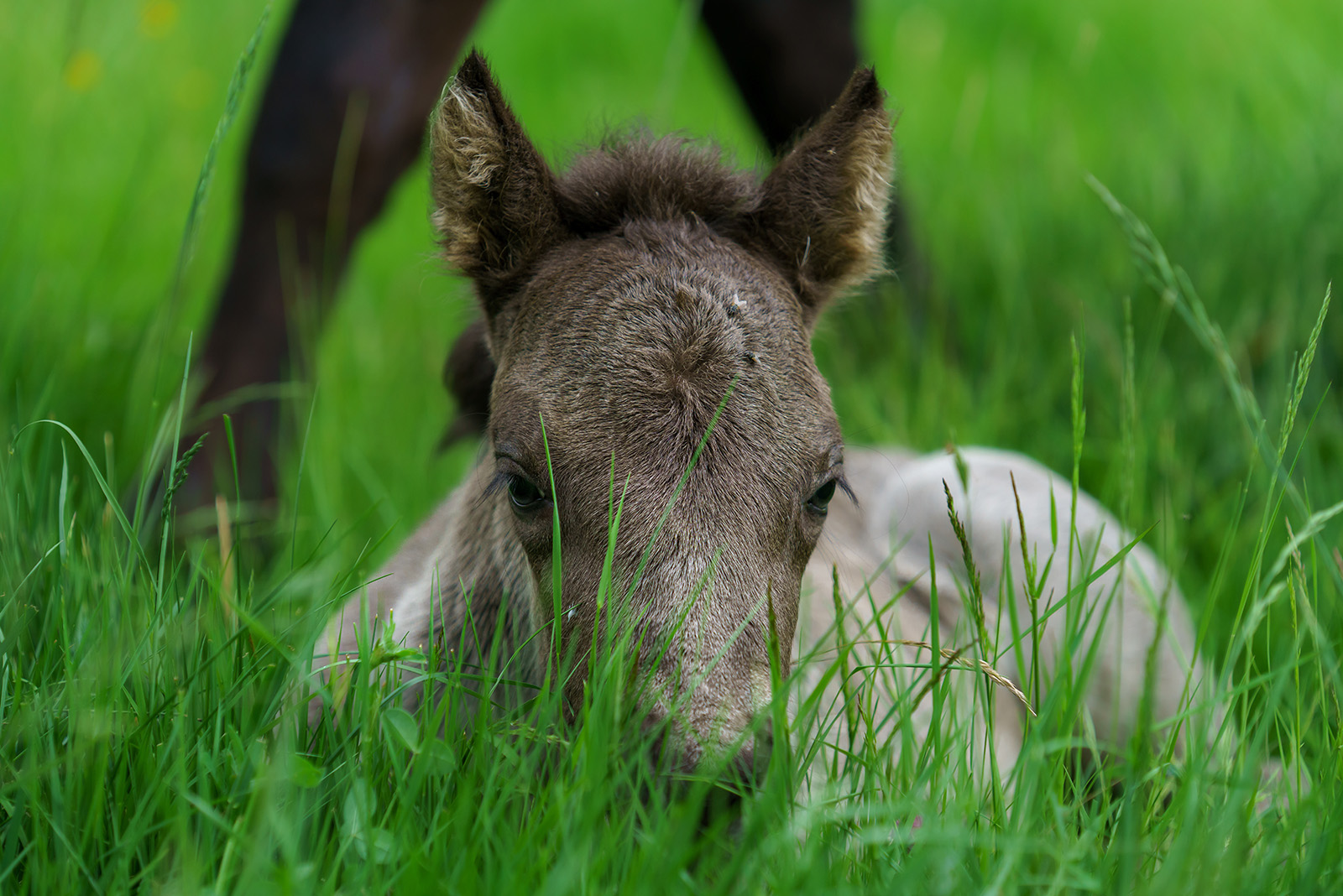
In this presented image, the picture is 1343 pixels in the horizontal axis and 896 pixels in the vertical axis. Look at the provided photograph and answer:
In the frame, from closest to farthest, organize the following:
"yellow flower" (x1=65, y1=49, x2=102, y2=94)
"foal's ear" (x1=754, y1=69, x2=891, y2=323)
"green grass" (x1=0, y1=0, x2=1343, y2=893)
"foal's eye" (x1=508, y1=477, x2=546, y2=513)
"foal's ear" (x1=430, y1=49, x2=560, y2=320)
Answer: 1. "green grass" (x1=0, y1=0, x2=1343, y2=893)
2. "foal's eye" (x1=508, y1=477, x2=546, y2=513)
3. "foal's ear" (x1=430, y1=49, x2=560, y2=320)
4. "foal's ear" (x1=754, y1=69, x2=891, y2=323)
5. "yellow flower" (x1=65, y1=49, x2=102, y2=94)

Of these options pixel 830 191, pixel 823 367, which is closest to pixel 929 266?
pixel 823 367

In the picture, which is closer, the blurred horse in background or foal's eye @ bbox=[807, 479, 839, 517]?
foal's eye @ bbox=[807, 479, 839, 517]

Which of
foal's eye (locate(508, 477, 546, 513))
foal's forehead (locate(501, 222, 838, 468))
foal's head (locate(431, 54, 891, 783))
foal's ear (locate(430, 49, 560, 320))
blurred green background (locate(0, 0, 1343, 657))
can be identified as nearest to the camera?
foal's head (locate(431, 54, 891, 783))

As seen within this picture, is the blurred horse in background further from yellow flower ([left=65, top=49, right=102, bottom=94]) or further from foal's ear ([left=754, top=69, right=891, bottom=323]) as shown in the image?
foal's ear ([left=754, top=69, right=891, bottom=323])

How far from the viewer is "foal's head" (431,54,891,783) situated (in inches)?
83.1

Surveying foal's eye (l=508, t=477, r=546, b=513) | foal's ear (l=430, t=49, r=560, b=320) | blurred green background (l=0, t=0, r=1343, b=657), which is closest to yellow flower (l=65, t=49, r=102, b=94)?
blurred green background (l=0, t=0, r=1343, b=657)

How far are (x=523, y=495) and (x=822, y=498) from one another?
65cm

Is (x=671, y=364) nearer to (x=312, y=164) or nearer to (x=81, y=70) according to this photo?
(x=312, y=164)

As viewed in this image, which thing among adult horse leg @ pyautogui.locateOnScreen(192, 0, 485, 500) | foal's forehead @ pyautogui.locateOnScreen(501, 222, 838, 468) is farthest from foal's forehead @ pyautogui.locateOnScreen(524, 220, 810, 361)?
adult horse leg @ pyautogui.locateOnScreen(192, 0, 485, 500)

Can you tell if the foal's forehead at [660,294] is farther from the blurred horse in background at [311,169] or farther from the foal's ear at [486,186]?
the blurred horse in background at [311,169]

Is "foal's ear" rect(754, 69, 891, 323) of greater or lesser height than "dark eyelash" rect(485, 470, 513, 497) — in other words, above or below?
above

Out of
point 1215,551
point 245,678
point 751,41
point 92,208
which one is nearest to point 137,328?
point 92,208

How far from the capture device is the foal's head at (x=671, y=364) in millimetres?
2111

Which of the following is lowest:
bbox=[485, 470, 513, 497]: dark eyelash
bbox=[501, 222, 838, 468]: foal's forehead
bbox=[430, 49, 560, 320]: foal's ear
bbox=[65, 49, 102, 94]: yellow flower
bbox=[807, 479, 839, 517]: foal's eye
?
bbox=[485, 470, 513, 497]: dark eyelash
